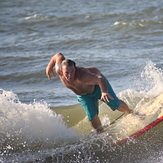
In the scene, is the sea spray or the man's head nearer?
the man's head

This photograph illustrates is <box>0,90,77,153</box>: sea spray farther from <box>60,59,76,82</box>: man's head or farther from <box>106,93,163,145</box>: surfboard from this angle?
<box>60,59,76,82</box>: man's head

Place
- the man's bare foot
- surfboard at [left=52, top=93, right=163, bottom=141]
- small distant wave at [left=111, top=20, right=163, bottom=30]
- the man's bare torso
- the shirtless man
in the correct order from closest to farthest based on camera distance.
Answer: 1. the shirtless man
2. the man's bare torso
3. surfboard at [left=52, top=93, right=163, bottom=141]
4. the man's bare foot
5. small distant wave at [left=111, top=20, right=163, bottom=30]

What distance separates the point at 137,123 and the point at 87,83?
1.39m

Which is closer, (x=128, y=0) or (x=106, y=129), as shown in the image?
(x=106, y=129)

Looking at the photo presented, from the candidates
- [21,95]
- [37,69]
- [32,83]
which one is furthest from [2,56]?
[21,95]

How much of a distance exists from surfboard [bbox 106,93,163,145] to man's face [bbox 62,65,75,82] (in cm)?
137

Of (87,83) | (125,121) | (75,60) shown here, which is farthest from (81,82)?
(75,60)

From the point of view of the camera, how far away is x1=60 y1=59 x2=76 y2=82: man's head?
464cm

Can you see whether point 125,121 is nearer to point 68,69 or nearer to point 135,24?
point 68,69

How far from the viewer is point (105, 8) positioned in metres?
20.1

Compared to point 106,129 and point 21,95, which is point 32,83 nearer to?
point 21,95

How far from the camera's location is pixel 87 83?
4.78 meters

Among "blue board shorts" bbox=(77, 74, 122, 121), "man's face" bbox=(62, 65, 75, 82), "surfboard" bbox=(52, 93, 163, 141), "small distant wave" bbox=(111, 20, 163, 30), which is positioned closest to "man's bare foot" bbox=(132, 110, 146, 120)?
"surfboard" bbox=(52, 93, 163, 141)

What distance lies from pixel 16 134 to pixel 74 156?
116cm
